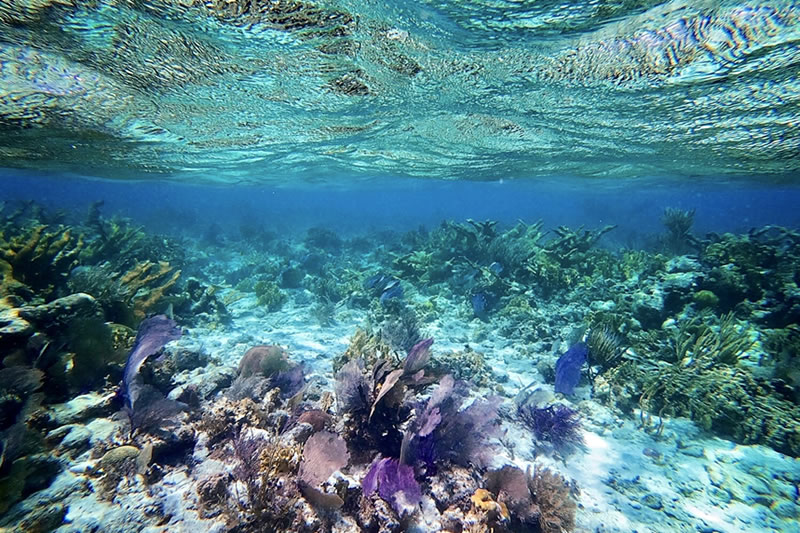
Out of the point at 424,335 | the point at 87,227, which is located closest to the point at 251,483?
the point at 424,335

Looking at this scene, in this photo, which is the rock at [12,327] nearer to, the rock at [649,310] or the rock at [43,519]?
the rock at [43,519]

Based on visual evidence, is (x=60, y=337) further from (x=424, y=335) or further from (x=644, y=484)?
(x=644, y=484)

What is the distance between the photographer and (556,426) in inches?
219

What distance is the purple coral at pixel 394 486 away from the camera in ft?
11.3

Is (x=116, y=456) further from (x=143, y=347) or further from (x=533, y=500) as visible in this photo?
(x=533, y=500)

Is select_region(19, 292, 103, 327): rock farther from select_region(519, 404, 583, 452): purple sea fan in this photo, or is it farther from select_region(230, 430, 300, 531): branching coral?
select_region(519, 404, 583, 452): purple sea fan

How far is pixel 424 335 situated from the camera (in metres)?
9.09

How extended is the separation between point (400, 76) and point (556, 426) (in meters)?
8.45

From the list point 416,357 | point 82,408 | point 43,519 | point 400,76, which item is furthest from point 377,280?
point 43,519

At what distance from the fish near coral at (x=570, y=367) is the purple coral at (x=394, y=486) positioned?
373cm

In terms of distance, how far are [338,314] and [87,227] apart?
632 inches

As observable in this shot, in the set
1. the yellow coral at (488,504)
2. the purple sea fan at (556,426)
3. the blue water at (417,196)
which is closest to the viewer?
the yellow coral at (488,504)

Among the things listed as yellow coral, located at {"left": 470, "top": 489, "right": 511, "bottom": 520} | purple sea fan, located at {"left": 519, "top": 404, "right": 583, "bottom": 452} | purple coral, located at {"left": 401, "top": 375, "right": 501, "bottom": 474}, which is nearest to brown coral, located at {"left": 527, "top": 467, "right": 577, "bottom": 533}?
yellow coral, located at {"left": 470, "top": 489, "right": 511, "bottom": 520}

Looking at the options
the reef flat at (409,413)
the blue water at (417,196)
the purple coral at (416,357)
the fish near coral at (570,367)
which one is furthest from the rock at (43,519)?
the blue water at (417,196)
